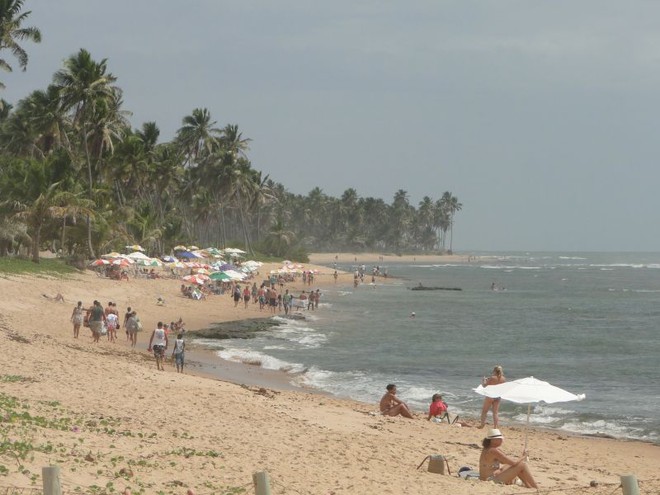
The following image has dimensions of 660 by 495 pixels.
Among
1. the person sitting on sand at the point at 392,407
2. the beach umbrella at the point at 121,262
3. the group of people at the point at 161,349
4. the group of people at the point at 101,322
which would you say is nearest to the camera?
the person sitting on sand at the point at 392,407

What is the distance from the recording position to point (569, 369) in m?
30.5

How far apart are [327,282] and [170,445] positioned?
7238cm

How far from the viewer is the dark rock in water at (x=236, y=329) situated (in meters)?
35.0

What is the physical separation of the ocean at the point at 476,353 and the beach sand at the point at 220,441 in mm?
2426

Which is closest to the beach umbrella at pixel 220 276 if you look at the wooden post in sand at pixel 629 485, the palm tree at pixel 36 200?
the palm tree at pixel 36 200

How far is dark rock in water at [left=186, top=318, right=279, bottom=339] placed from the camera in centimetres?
3503

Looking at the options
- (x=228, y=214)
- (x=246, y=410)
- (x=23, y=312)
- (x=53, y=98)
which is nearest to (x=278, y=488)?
(x=246, y=410)

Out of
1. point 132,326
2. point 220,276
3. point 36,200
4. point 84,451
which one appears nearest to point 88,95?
point 36,200

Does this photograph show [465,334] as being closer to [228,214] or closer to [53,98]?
[53,98]

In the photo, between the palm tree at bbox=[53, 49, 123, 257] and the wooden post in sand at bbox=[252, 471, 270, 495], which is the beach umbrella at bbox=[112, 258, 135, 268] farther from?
the wooden post in sand at bbox=[252, 471, 270, 495]

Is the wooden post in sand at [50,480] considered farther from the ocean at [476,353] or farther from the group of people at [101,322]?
the group of people at [101,322]

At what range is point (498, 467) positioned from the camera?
12.1 meters

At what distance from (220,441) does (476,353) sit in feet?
75.4

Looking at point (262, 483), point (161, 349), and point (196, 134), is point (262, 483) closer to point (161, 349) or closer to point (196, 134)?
point (161, 349)
